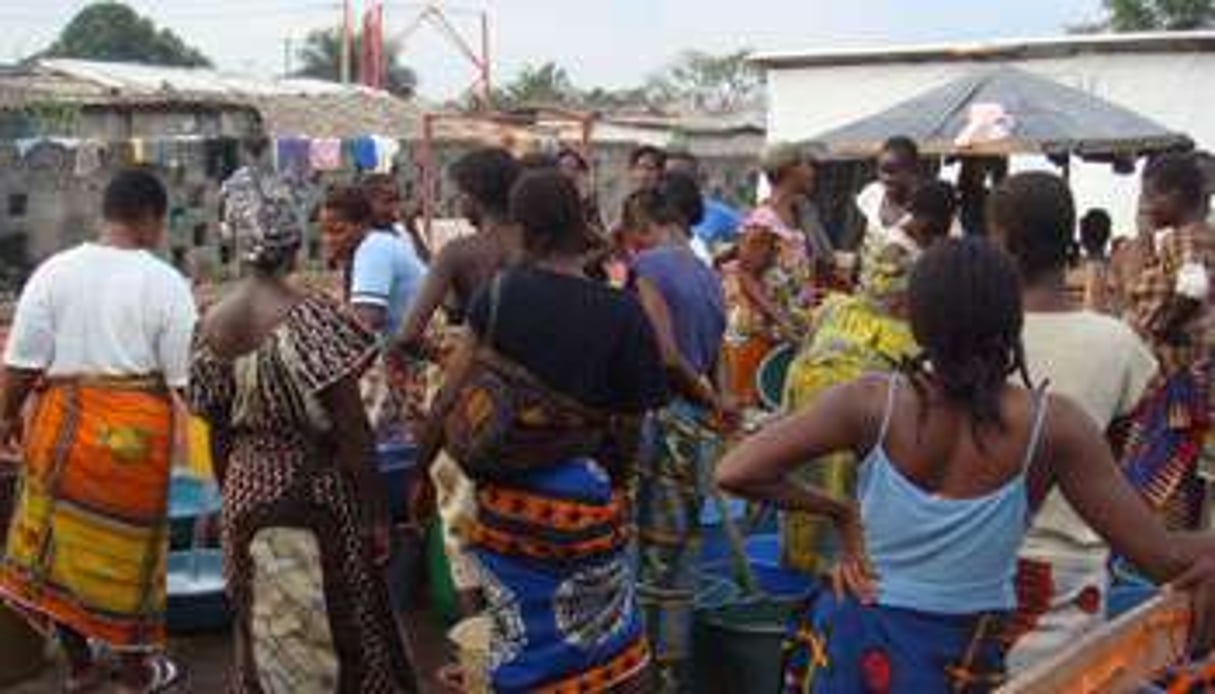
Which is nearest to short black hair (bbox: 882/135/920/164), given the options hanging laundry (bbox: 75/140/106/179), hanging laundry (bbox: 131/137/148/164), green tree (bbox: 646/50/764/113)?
hanging laundry (bbox: 75/140/106/179)

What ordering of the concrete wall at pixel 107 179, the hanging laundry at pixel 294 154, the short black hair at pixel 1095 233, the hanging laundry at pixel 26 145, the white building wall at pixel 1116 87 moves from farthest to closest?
the white building wall at pixel 1116 87, the hanging laundry at pixel 294 154, the concrete wall at pixel 107 179, the hanging laundry at pixel 26 145, the short black hair at pixel 1095 233

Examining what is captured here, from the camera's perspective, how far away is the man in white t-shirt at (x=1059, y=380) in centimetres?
334

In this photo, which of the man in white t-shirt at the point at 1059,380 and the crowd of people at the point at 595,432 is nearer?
the crowd of people at the point at 595,432

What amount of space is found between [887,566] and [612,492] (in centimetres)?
130

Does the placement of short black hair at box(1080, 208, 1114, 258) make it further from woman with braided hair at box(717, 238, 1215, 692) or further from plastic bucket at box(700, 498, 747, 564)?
woman with braided hair at box(717, 238, 1215, 692)

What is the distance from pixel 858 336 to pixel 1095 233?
A: 4.76 meters

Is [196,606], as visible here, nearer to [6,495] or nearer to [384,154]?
[6,495]

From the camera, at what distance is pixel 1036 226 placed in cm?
342

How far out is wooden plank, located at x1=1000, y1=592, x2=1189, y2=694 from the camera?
7.88ft

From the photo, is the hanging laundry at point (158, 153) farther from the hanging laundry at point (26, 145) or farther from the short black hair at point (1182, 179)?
the short black hair at point (1182, 179)

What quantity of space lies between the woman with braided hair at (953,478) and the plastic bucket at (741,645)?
1.62m

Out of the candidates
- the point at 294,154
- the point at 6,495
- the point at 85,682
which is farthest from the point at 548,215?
the point at 294,154

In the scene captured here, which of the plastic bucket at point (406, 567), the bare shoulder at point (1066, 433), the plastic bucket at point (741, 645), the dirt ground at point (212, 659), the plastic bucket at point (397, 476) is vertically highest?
the bare shoulder at point (1066, 433)

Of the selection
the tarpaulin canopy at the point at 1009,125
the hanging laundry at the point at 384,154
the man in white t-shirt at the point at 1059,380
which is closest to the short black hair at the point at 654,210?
the man in white t-shirt at the point at 1059,380
